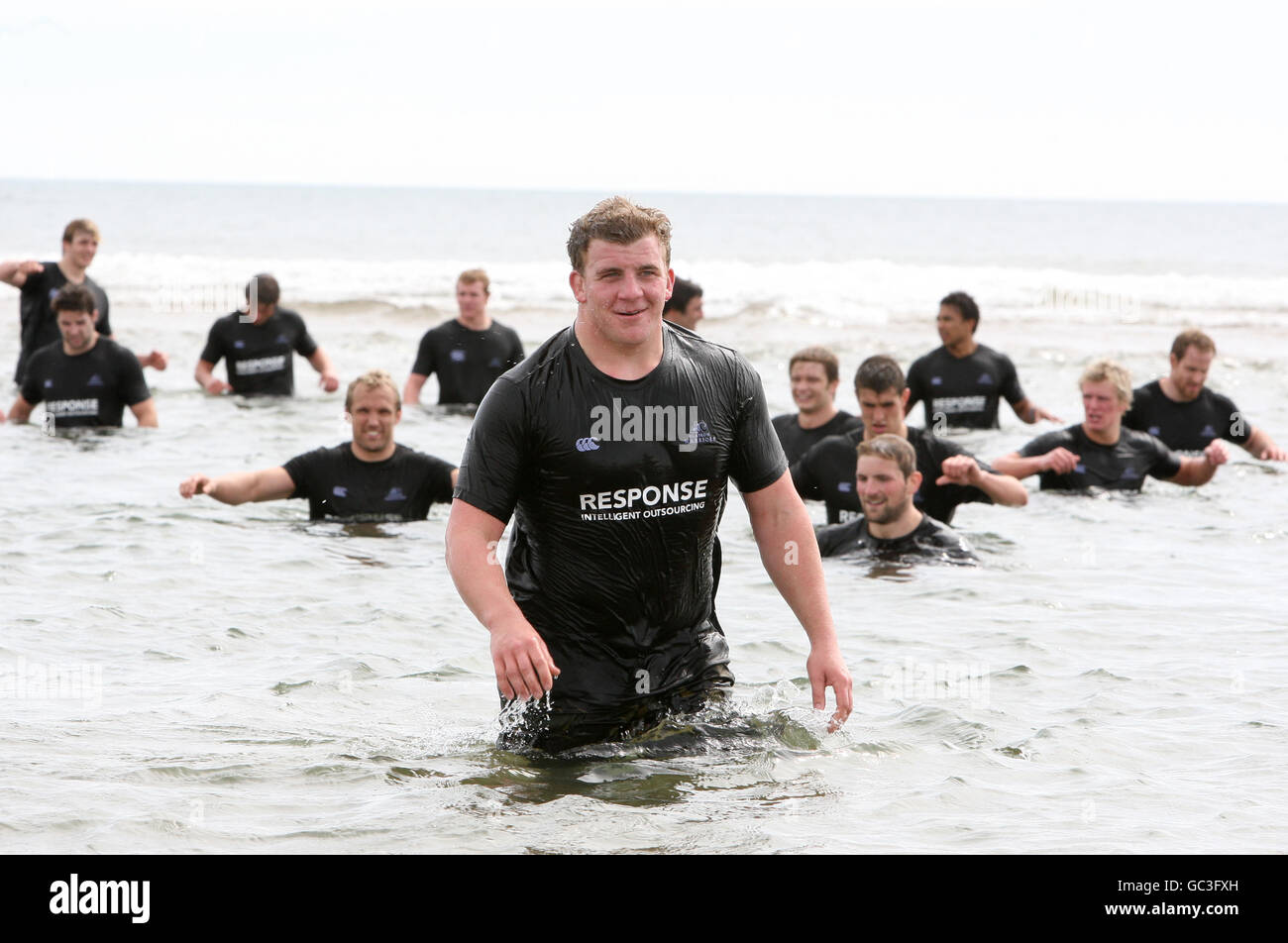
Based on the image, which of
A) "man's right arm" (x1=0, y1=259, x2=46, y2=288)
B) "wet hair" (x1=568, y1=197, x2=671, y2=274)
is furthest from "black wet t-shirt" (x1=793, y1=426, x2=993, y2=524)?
"man's right arm" (x1=0, y1=259, x2=46, y2=288)

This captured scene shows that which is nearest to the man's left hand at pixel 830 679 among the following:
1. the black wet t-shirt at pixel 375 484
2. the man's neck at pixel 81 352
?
the black wet t-shirt at pixel 375 484

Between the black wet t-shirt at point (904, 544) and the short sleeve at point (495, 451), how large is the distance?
188 inches

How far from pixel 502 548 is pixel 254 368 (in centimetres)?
721

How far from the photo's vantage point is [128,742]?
19.7 ft

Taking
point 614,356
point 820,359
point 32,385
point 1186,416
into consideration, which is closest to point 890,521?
point 820,359

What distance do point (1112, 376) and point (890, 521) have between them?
10.9 feet

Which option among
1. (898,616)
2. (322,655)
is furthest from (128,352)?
(898,616)

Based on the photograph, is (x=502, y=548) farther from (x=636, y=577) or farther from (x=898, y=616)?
(x=636, y=577)

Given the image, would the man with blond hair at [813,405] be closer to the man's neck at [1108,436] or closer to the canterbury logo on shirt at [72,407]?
the man's neck at [1108,436]

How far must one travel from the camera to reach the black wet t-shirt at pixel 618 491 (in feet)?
16.1

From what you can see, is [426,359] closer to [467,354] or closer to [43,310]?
[467,354]

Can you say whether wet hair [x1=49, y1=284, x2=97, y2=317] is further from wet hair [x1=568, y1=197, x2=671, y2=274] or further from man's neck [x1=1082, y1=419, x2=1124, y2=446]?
wet hair [x1=568, y1=197, x2=671, y2=274]

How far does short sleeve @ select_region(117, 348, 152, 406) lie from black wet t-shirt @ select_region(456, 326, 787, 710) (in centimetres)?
948

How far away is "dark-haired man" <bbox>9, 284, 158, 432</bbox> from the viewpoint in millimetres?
13633
